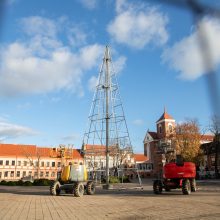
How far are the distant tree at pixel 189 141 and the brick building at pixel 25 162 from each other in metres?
45.0

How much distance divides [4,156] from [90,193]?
264ft

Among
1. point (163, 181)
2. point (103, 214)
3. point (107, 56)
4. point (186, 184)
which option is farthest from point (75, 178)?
point (107, 56)

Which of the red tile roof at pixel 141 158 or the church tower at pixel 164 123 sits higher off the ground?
the church tower at pixel 164 123

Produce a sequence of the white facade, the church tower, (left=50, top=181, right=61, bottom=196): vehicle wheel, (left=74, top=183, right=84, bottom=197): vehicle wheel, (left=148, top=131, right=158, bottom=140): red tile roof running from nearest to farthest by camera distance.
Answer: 1. (left=74, top=183, right=84, bottom=197): vehicle wheel
2. (left=50, top=181, right=61, bottom=196): vehicle wheel
3. the white facade
4. the church tower
5. (left=148, top=131, right=158, bottom=140): red tile roof

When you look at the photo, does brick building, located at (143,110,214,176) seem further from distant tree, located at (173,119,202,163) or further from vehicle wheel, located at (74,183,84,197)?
vehicle wheel, located at (74,183,84,197)

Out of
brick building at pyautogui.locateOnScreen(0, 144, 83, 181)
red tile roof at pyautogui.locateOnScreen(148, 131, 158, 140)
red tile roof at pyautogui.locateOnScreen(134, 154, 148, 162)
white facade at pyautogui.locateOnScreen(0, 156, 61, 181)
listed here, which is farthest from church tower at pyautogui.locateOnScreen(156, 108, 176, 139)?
white facade at pyautogui.locateOnScreen(0, 156, 61, 181)

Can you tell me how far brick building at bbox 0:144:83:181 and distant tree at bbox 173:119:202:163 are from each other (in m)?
45.0

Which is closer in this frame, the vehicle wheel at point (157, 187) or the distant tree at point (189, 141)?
the vehicle wheel at point (157, 187)

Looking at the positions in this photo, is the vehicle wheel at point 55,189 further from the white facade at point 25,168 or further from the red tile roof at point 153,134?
the red tile roof at point 153,134

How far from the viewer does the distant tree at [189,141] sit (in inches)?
2245

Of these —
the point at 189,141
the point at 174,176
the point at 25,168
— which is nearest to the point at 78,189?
the point at 174,176

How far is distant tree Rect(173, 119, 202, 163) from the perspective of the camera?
57013 mm

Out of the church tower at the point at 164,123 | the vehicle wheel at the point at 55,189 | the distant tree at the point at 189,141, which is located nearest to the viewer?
the vehicle wheel at the point at 55,189

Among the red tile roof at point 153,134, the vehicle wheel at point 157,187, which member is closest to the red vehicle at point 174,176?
the vehicle wheel at point 157,187
